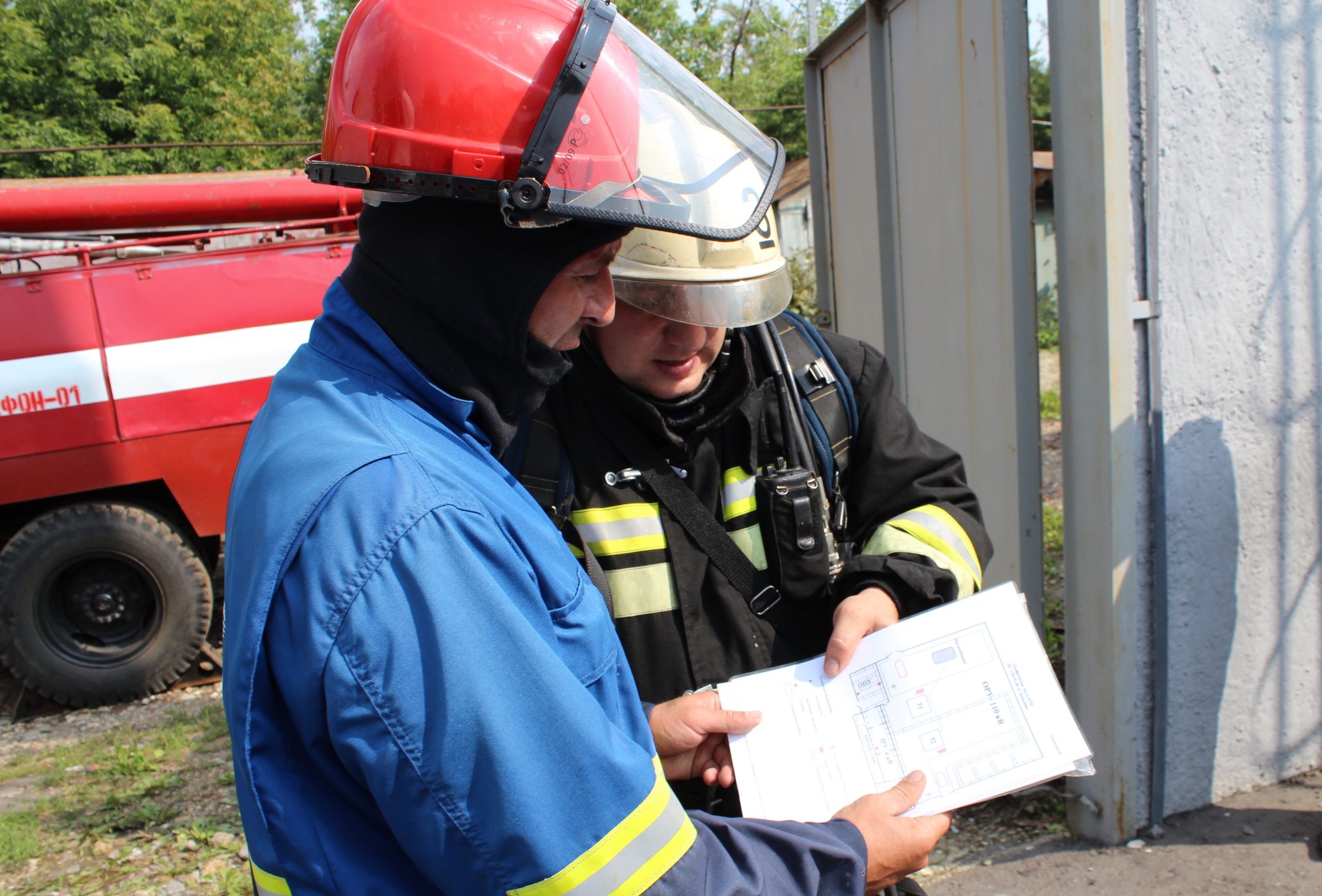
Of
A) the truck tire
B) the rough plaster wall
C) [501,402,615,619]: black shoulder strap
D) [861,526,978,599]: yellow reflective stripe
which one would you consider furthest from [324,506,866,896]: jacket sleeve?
the truck tire

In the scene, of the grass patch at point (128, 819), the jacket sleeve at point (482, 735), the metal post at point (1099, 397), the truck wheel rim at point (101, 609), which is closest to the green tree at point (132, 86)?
the truck wheel rim at point (101, 609)

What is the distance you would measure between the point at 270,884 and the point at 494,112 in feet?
2.89

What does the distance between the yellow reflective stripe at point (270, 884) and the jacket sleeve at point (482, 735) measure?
0.13 m

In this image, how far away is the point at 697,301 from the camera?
1775 mm

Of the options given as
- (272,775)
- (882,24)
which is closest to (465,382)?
(272,775)

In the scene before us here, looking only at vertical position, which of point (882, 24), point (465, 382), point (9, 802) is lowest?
point (9, 802)

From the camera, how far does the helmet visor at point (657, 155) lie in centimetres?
114

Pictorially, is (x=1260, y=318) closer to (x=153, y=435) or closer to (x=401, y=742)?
(x=401, y=742)

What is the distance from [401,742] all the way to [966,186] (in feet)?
9.35

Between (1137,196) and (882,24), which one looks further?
(882,24)

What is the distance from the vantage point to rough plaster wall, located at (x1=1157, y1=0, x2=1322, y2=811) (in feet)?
8.87

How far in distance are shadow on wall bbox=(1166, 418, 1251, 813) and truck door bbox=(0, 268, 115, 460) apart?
509 cm

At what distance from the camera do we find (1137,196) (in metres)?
2.66

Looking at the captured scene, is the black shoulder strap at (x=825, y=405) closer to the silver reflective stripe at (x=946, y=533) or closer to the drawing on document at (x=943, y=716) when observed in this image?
the silver reflective stripe at (x=946, y=533)
